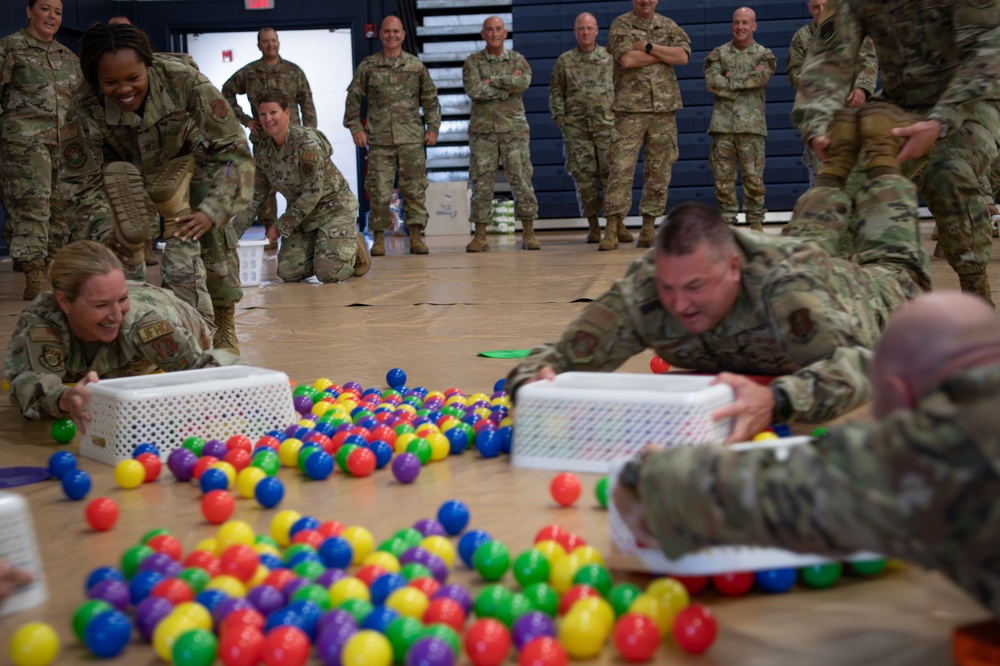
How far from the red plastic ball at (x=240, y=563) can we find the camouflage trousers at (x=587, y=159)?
768 cm

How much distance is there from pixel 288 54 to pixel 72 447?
10.5m

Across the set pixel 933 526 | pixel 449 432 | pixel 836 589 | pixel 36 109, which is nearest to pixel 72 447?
pixel 449 432

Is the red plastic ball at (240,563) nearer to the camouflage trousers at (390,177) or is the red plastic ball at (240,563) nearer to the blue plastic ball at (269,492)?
the blue plastic ball at (269,492)

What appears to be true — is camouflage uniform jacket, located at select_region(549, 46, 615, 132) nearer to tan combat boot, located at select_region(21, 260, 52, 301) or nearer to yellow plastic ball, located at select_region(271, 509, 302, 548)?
tan combat boot, located at select_region(21, 260, 52, 301)

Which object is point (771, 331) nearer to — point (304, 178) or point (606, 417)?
point (606, 417)

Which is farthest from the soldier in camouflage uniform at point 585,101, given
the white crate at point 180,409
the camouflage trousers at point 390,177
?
the white crate at point 180,409

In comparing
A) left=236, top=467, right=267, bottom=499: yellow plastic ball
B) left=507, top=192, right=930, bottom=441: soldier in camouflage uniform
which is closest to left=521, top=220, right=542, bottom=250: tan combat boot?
left=507, top=192, right=930, bottom=441: soldier in camouflage uniform

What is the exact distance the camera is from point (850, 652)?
140cm

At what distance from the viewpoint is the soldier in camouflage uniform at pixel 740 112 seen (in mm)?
8664

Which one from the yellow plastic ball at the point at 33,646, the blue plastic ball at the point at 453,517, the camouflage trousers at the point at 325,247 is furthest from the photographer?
the camouflage trousers at the point at 325,247

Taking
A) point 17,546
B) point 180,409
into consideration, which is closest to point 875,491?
point 17,546

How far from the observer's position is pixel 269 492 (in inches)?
86.4

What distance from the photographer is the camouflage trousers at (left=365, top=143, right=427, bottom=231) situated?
27.6ft

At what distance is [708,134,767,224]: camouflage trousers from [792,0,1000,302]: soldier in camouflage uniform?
5.23 m
